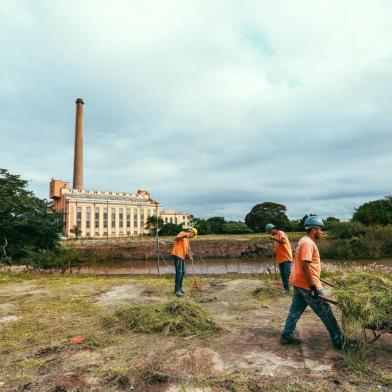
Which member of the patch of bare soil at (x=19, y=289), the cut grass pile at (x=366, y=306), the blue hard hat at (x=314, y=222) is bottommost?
the patch of bare soil at (x=19, y=289)

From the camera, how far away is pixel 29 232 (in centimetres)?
2527

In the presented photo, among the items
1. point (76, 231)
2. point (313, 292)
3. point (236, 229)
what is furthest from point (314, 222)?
point (76, 231)

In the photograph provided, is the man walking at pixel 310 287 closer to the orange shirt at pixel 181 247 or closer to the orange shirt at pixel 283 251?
the orange shirt at pixel 283 251

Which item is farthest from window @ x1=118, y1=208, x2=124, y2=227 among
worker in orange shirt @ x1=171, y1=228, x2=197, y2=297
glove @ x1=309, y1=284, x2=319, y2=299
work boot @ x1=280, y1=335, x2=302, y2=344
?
glove @ x1=309, y1=284, x2=319, y2=299

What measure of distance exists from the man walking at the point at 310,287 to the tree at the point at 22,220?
2308 centimetres

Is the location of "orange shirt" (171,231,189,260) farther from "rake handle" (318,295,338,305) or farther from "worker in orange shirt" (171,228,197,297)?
"rake handle" (318,295,338,305)

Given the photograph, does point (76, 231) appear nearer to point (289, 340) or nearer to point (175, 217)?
point (175, 217)

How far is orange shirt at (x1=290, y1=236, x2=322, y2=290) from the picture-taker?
4461 mm

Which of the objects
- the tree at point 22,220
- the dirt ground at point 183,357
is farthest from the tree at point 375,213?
the dirt ground at point 183,357

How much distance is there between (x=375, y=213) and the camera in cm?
3878

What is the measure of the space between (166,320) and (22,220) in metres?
22.5

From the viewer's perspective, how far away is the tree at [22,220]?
2386 centimetres

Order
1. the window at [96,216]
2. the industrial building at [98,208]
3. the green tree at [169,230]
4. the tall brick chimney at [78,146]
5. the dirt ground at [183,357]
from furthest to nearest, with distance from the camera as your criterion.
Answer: the window at [96,216] < the industrial building at [98,208] < the tall brick chimney at [78,146] < the green tree at [169,230] < the dirt ground at [183,357]

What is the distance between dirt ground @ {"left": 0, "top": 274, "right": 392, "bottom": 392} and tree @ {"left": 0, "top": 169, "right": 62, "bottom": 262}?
1904 cm
